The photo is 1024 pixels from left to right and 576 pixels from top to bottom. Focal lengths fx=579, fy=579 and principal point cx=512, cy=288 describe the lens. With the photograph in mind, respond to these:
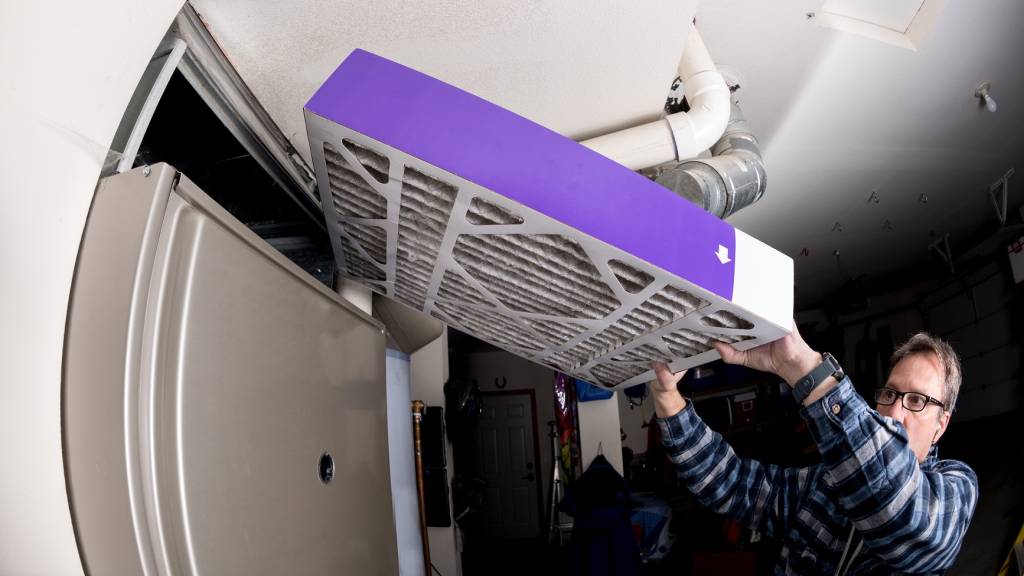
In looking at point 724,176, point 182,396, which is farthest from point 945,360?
point 182,396

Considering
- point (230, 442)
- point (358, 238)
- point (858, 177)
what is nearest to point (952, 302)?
point (858, 177)

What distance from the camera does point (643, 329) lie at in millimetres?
1015

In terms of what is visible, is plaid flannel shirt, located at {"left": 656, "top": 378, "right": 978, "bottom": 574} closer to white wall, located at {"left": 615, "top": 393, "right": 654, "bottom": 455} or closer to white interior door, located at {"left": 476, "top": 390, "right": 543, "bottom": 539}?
white wall, located at {"left": 615, "top": 393, "right": 654, "bottom": 455}

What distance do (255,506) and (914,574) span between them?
1208mm

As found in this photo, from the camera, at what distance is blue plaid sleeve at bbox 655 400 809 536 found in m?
1.50

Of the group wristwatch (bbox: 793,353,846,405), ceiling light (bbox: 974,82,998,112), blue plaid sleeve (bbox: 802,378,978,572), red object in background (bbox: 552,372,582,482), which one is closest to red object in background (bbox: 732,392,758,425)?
red object in background (bbox: 552,372,582,482)

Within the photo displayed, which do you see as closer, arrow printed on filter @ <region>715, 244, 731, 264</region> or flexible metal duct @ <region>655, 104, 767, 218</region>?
arrow printed on filter @ <region>715, 244, 731, 264</region>

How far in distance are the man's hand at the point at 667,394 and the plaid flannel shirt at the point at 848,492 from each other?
0.02 meters

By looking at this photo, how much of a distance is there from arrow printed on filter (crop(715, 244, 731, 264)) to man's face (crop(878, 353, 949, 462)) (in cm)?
82

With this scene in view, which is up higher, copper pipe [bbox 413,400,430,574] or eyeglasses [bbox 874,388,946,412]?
eyeglasses [bbox 874,388,946,412]

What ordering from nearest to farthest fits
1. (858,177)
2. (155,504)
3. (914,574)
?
(155,504), (914,574), (858,177)

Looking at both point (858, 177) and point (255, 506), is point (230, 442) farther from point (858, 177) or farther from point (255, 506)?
point (858, 177)

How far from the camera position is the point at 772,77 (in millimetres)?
2230

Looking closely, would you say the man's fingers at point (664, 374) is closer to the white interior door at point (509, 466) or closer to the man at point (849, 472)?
the man at point (849, 472)
